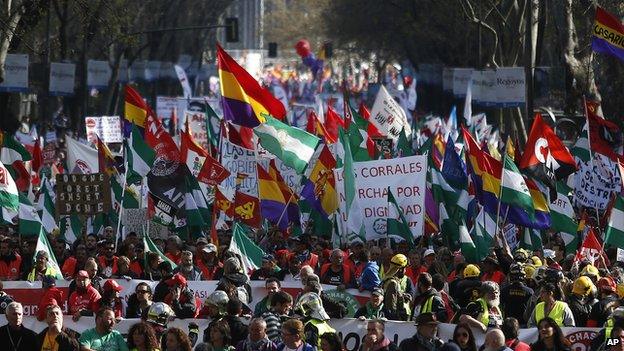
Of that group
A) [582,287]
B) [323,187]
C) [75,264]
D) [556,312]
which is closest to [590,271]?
[582,287]

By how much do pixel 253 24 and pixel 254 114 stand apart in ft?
472

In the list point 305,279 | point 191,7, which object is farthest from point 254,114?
point 191,7

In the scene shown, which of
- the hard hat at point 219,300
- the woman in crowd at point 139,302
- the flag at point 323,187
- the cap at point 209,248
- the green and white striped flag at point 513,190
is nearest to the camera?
the hard hat at point 219,300

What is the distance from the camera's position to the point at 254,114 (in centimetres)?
2289

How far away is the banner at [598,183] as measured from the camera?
2009 centimetres

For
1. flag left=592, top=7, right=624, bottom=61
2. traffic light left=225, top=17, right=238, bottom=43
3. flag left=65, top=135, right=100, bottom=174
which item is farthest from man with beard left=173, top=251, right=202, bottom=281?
traffic light left=225, top=17, right=238, bottom=43

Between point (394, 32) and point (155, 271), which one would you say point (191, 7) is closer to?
point (394, 32)

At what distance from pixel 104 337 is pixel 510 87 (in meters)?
21.5

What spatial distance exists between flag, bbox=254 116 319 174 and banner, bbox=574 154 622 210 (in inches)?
123

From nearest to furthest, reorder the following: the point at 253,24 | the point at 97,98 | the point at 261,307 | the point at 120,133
Result: 1. the point at 261,307
2. the point at 120,133
3. the point at 97,98
4. the point at 253,24

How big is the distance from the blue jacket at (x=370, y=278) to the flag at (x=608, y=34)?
5.76 meters

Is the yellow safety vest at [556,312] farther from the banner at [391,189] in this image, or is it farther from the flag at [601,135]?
the flag at [601,135]

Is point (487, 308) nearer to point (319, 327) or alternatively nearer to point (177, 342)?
point (319, 327)

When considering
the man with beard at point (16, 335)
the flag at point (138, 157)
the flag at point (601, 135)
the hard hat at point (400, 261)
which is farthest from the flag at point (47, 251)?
the flag at point (601, 135)
